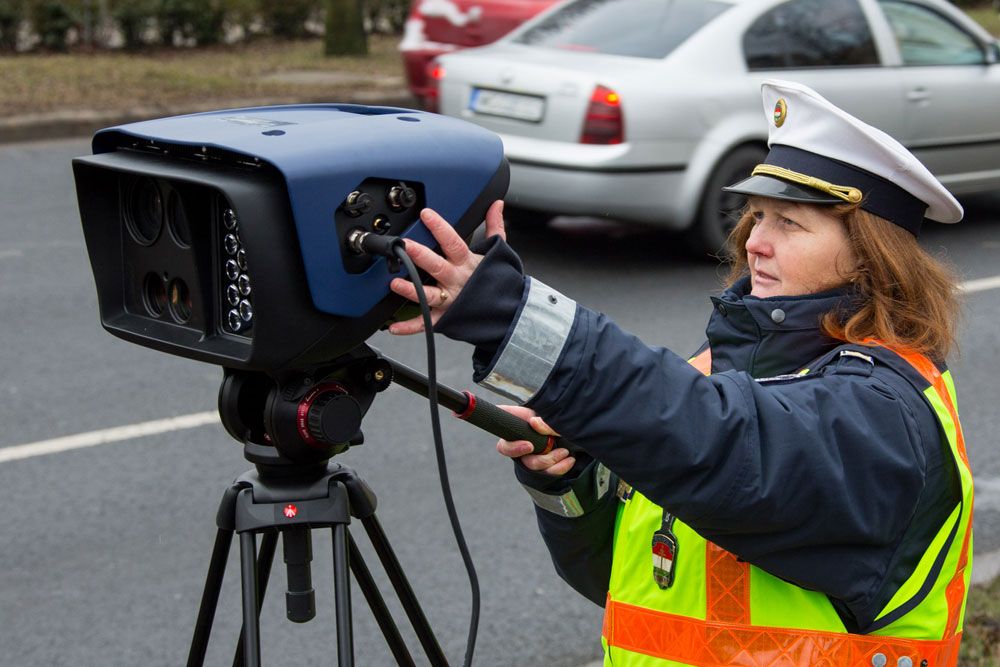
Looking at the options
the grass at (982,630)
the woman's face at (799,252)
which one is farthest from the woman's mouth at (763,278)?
the grass at (982,630)

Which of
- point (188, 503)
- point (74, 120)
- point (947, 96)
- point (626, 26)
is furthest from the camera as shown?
point (74, 120)

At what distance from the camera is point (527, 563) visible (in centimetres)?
418

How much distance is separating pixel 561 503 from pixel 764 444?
541mm

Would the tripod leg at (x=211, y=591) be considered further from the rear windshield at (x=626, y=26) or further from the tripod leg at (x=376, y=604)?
the rear windshield at (x=626, y=26)

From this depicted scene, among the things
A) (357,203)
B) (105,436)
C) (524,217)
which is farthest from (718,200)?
(357,203)

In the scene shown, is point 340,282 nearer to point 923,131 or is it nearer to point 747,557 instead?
point 747,557

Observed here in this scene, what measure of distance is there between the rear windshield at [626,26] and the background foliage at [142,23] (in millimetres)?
8336

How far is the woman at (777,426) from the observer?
62.2 inches

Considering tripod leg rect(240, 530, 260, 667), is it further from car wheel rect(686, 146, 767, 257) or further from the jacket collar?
car wheel rect(686, 146, 767, 257)

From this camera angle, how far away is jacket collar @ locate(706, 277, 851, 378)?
1.94 m

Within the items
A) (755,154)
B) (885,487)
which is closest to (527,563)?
(885,487)

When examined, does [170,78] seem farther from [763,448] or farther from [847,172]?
[763,448]

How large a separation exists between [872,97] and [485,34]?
3.71 m

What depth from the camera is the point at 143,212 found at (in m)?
1.78
